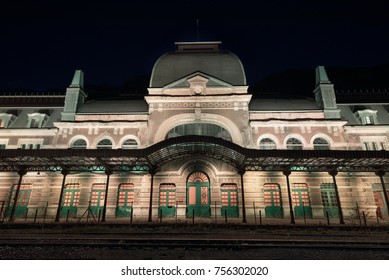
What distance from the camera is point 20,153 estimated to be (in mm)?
16734

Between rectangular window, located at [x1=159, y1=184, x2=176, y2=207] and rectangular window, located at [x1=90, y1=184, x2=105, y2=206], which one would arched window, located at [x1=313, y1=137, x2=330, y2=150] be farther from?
rectangular window, located at [x1=90, y1=184, x2=105, y2=206]

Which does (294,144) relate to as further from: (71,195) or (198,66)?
(71,195)

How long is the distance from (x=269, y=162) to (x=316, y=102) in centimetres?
1064

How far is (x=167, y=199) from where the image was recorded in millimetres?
20266

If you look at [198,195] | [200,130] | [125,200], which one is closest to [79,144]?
[125,200]

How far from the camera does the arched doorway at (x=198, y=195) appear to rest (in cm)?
1984

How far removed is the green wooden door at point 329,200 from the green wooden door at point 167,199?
1279cm

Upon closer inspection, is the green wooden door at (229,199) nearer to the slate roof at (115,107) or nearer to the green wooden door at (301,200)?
the green wooden door at (301,200)

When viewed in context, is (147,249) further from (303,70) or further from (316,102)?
(303,70)

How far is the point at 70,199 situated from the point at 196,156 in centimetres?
1185

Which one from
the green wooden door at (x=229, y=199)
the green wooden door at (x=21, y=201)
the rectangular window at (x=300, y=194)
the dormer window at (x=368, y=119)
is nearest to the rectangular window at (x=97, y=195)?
the green wooden door at (x=21, y=201)

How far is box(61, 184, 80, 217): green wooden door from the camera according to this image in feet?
67.3

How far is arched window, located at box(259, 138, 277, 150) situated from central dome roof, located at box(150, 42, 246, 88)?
6048mm

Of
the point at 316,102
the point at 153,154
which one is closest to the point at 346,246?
the point at 153,154
